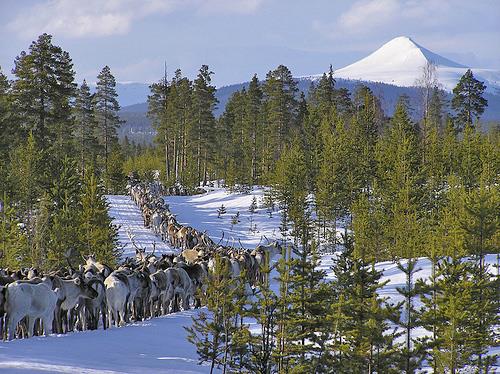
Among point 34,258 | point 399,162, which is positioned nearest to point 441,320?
point 34,258

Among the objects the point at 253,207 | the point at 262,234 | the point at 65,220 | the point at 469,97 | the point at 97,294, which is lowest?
the point at 262,234

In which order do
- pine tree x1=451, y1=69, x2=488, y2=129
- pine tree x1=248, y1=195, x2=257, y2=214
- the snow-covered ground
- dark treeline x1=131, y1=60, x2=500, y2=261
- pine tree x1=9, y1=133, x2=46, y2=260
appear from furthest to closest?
pine tree x1=451, y1=69, x2=488, y2=129 < pine tree x1=248, y1=195, x2=257, y2=214 < dark treeline x1=131, y1=60, x2=500, y2=261 < pine tree x1=9, y1=133, x2=46, y2=260 < the snow-covered ground

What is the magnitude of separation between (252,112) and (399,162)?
29917mm

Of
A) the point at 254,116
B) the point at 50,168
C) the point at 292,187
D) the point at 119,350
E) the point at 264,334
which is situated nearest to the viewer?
the point at 264,334

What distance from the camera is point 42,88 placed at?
33.3 metres

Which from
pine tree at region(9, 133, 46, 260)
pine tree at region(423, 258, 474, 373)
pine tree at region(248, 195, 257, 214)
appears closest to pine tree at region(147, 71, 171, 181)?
pine tree at region(248, 195, 257, 214)

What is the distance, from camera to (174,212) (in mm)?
43844

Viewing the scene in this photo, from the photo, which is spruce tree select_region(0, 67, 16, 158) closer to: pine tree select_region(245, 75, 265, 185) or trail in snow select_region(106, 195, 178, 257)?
trail in snow select_region(106, 195, 178, 257)

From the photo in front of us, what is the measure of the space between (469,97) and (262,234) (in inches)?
1138

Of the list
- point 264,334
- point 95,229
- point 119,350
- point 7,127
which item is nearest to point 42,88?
point 7,127

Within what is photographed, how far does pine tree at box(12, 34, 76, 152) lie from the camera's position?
3300cm

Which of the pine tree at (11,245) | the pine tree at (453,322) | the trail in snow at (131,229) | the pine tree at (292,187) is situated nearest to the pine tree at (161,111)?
the trail in snow at (131,229)

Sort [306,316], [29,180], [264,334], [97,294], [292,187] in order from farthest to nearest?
[292,187], [29,180], [97,294], [306,316], [264,334]

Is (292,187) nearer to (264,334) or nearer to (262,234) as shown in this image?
(262,234)
